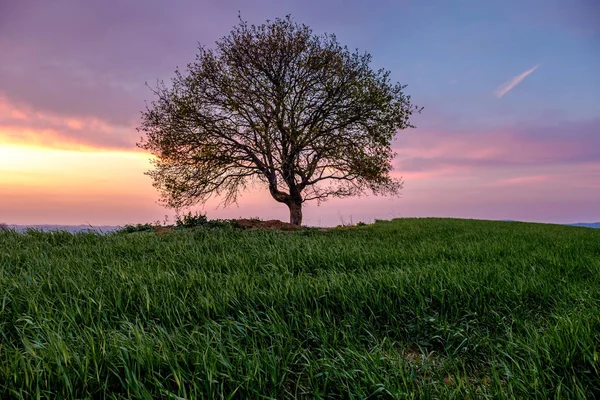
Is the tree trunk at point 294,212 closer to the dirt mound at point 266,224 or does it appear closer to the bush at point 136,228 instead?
the dirt mound at point 266,224

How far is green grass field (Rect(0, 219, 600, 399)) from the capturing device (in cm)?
221

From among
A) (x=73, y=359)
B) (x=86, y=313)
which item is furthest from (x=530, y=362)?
(x=86, y=313)

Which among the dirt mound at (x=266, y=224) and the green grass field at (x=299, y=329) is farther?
the dirt mound at (x=266, y=224)

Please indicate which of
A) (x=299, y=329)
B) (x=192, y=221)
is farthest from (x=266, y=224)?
(x=299, y=329)

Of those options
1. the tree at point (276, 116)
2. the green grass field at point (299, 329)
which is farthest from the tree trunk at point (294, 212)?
the green grass field at point (299, 329)

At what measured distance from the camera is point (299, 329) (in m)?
3.13

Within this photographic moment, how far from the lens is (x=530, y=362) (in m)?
2.62

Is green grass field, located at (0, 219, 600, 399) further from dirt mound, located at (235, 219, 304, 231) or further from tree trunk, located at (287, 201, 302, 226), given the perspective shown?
tree trunk, located at (287, 201, 302, 226)

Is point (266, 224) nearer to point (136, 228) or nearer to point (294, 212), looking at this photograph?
point (294, 212)

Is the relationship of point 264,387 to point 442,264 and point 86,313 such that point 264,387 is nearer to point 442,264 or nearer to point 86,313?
point 86,313

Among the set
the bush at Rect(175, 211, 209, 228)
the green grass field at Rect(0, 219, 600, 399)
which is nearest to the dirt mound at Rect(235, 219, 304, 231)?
the bush at Rect(175, 211, 209, 228)

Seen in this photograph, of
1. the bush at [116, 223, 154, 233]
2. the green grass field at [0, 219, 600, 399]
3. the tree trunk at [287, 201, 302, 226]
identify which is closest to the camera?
the green grass field at [0, 219, 600, 399]

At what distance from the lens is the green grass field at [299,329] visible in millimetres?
2215

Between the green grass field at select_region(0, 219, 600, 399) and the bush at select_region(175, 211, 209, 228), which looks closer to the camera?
the green grass field at select_region(0, 219, 600, 399)
